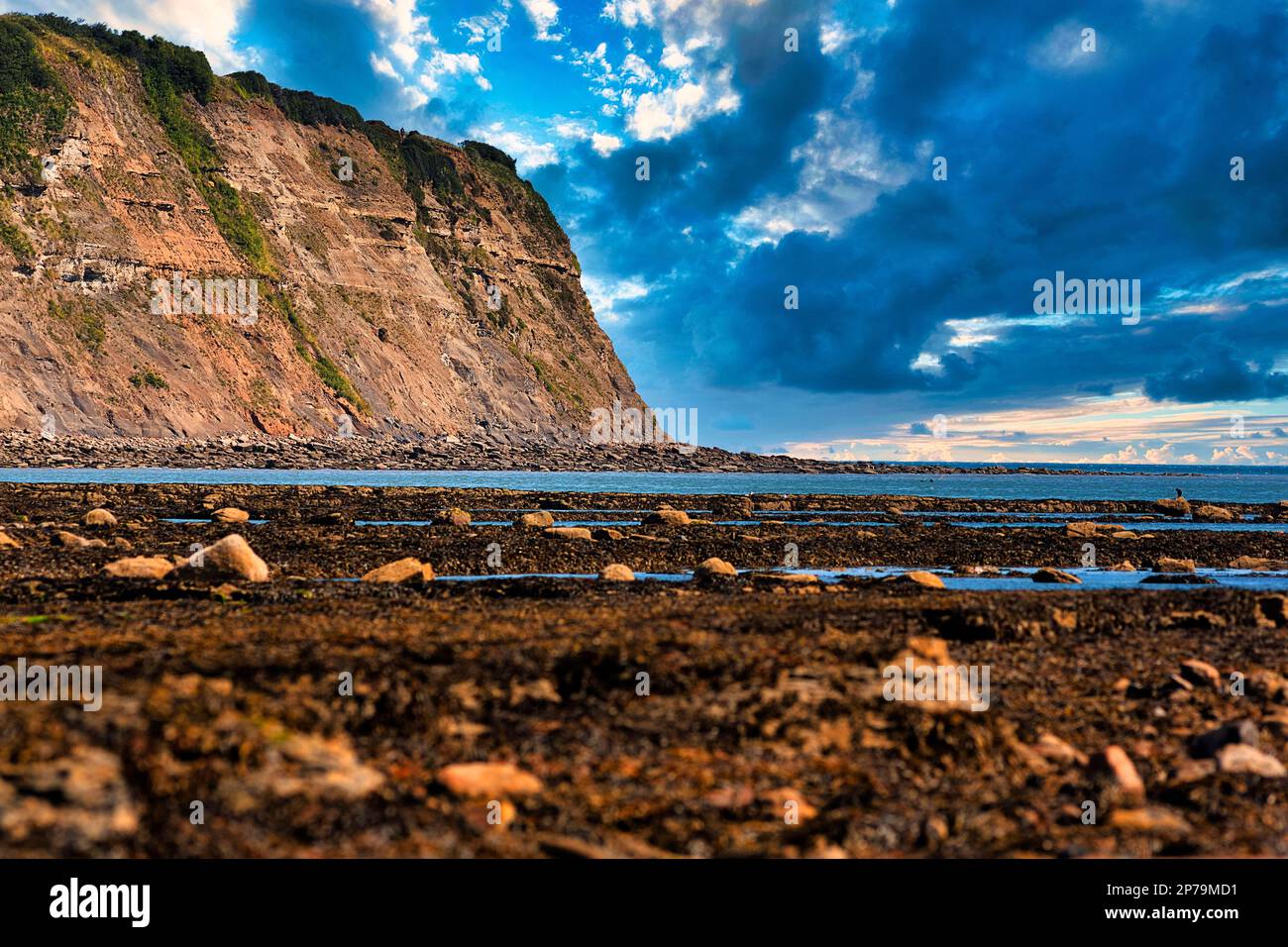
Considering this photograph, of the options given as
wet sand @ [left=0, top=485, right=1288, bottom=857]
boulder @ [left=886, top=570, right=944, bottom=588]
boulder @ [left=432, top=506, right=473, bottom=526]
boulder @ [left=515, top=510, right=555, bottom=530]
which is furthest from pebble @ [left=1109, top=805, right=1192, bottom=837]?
boulder @ [left=432, top=506, right=473, bottom=526]

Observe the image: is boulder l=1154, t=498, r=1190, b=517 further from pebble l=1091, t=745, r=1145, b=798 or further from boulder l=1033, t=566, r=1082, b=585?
pebble l=1091, t=745, r=1145, b=798

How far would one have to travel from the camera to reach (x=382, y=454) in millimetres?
113250

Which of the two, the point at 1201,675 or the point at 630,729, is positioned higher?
the point at 1201,675

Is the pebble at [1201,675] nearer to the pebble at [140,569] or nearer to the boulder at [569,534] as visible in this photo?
the pebble at [140,569]

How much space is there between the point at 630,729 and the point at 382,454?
108766 millimetres

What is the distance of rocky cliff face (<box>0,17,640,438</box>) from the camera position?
331 ft

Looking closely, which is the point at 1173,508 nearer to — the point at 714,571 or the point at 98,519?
the point at 714,571

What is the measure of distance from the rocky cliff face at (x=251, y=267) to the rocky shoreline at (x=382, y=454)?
11.1ft

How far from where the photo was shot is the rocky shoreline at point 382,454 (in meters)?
86.8

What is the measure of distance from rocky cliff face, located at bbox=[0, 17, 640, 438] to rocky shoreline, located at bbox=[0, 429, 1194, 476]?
Result: 133 inches

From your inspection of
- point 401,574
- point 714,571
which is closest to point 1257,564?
point 714,571

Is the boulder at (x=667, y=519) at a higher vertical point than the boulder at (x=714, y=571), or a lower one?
higher
